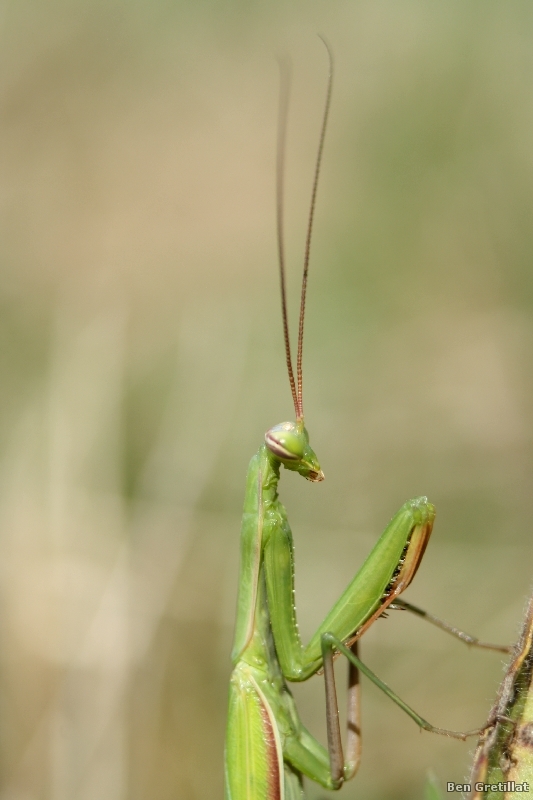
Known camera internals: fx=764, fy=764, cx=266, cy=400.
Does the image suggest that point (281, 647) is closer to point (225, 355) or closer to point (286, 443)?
point (286, 443)

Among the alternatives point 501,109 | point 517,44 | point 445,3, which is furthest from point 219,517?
point 445,3

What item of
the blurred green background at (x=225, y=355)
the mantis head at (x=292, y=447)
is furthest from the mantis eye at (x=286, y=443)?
the blurred green background at (x=225, y=355)

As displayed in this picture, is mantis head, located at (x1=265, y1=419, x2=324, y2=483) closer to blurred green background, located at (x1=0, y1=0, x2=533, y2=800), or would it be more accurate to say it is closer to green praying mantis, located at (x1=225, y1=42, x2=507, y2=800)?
green praying mantis, located at (x1=225, y1=42, x2=507, y2=800)

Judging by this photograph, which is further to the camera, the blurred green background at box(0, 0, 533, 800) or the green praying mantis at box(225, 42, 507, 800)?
the blurred green background at box(0, 0, 533, 800)

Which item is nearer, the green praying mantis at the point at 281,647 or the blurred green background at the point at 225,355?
the green praying mantis at the point at 281,647

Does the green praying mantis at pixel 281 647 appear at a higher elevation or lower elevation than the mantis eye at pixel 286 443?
lower

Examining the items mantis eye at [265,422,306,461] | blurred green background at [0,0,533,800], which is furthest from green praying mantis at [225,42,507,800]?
blurred green background at [0,0,533,800]

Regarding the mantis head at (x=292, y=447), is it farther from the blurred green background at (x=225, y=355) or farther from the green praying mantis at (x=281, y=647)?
the blurred green background at (x=225, y=355)

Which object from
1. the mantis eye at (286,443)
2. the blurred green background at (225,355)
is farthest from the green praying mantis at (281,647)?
the blurred green background at (225,355)
